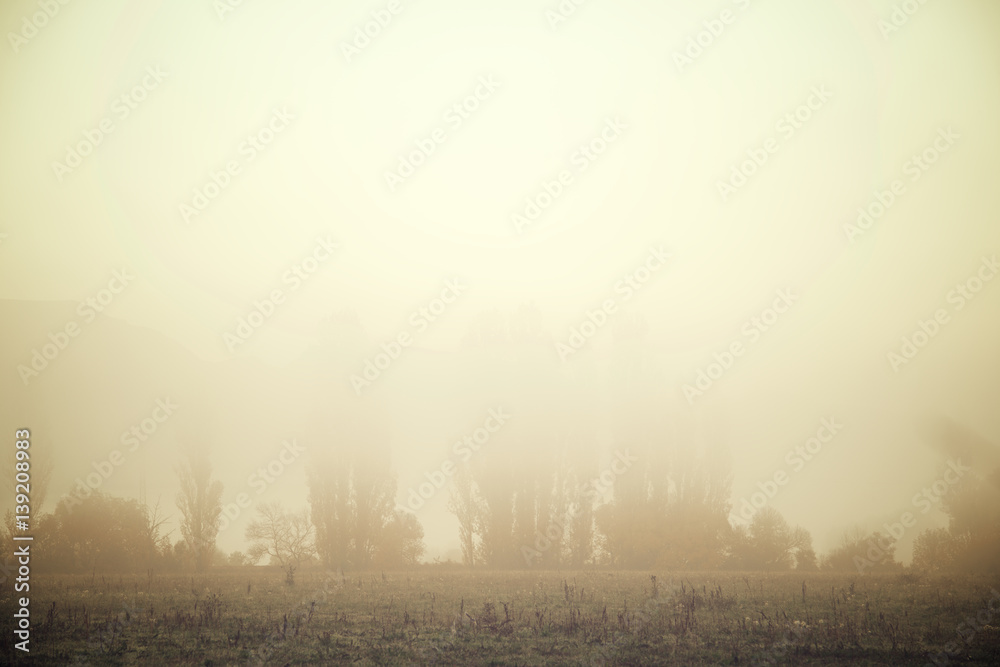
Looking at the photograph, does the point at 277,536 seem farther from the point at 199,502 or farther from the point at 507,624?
the point at 507,624

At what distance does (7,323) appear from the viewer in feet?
141

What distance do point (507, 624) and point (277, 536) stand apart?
21344 mm

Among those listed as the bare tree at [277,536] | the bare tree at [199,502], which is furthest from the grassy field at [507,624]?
the bare tree at [199,502]

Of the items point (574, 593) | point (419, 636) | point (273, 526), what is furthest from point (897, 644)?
point (273, 526)

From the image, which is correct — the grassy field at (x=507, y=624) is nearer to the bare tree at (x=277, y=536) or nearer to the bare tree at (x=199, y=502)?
the bare tree at (x=277, y=536)

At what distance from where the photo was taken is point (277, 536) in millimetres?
30656

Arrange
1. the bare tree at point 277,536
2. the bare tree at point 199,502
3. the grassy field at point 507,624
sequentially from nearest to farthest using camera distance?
1. the grassy field at point 507,624
2. the bare tree at point 277,536
3. the bare tree at point 199,502

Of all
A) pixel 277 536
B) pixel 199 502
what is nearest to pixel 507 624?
pixel 277 536

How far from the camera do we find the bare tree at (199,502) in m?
32.7

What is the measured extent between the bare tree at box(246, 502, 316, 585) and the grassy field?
10.2 meters

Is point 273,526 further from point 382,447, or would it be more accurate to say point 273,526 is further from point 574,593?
point 574,593

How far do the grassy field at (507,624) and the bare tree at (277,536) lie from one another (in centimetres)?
1024

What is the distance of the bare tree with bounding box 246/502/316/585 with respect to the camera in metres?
30.1

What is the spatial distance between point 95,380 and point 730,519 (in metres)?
51.6
